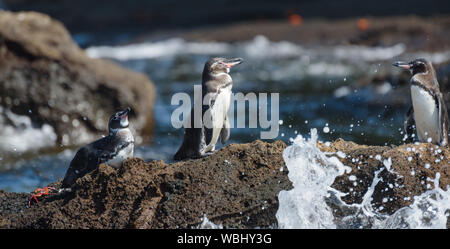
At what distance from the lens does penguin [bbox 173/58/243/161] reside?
612 cm

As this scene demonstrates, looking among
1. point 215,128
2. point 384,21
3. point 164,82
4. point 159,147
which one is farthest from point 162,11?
point 215,128

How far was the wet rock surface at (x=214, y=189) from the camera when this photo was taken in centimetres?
→ 472

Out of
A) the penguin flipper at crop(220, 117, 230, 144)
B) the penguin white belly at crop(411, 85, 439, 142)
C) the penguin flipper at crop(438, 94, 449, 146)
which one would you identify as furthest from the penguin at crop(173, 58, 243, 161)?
the penguin flipper at crop(438, 94, 449, 146)

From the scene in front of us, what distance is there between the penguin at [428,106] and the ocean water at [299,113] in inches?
50.0

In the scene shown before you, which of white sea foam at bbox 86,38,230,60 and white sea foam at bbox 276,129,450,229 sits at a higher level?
white sea foam at bbox 86,38,230,60

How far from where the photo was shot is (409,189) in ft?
15.6

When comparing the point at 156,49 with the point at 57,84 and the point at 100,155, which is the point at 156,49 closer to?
the point at 57,84

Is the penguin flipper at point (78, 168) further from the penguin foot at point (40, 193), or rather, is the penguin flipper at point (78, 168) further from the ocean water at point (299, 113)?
the ocean water at point (299, 113)

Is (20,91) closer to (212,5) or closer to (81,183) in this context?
(81,183)

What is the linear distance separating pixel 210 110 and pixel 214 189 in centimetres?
143

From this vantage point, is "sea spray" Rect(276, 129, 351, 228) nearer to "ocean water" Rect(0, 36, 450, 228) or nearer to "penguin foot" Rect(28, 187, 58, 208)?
"ocean water" Rect(0, 36, 450, 228)

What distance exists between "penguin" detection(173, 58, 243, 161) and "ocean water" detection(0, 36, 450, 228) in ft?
3.02

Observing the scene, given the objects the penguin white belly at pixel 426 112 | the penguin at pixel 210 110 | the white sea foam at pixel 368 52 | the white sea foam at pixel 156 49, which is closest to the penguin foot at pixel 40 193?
the penguin at pixel 210 110

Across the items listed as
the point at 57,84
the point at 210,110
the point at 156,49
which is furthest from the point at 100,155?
the point at 156,49
